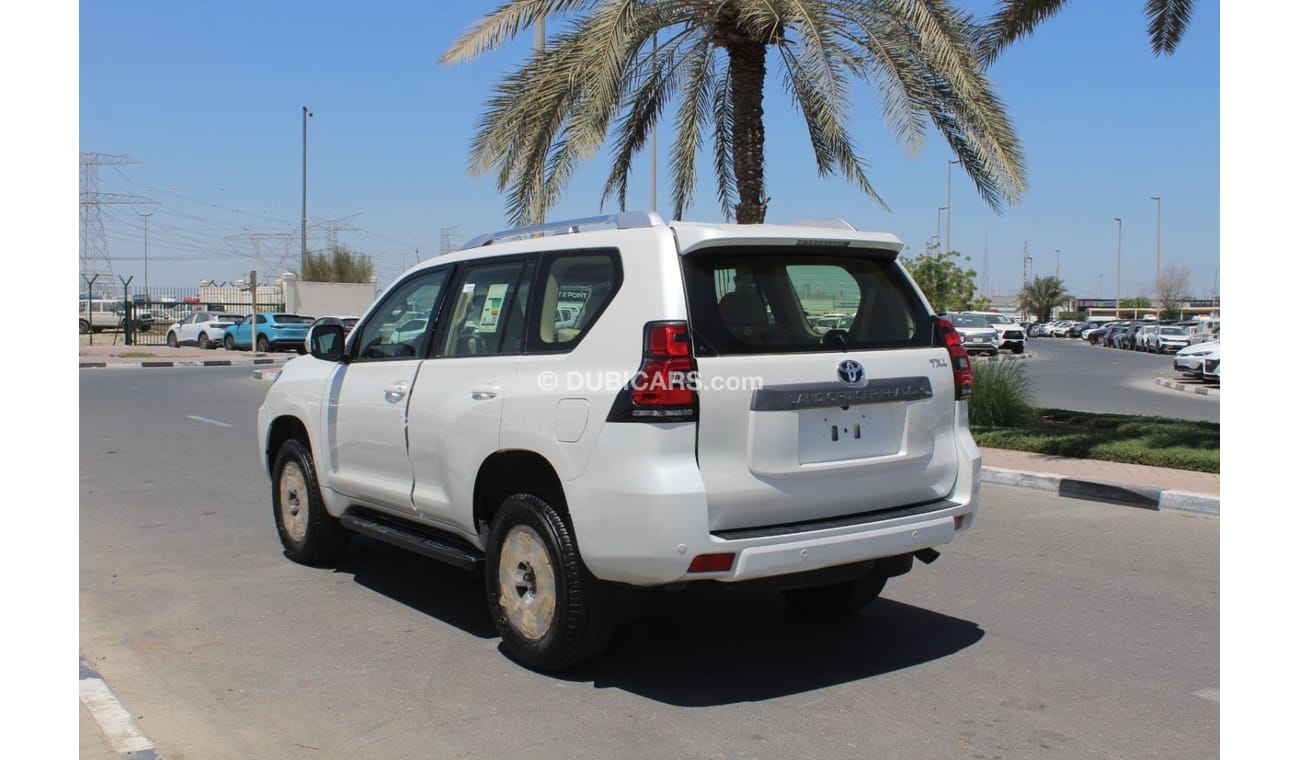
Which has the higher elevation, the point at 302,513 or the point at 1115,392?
the point at 1115,392

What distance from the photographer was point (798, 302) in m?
5.23

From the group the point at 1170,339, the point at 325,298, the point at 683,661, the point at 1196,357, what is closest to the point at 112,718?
the point at 683,661

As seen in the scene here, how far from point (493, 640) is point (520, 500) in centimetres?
101

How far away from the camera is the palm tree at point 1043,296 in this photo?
11456cm

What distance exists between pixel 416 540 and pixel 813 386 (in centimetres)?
235

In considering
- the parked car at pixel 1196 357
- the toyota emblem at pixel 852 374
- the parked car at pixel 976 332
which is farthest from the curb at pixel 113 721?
the parked car at pixel 976 332

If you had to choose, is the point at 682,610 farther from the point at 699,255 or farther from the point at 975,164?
the point at 975,164

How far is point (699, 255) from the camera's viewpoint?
4887 mm

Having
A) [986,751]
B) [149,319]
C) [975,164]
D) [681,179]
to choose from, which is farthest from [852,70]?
[149,319]

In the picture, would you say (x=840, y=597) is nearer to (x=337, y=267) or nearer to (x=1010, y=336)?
(x=1010, y=336)

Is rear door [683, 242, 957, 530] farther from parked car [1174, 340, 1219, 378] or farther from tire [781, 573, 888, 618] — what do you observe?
parked car [1174, 340, 1219, 378]

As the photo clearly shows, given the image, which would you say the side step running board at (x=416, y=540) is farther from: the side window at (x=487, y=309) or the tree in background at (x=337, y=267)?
the tree in background at (x=337, y=267)

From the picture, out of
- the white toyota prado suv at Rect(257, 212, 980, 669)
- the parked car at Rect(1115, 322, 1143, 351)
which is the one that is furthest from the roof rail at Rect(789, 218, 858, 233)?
the parked car at Rect(1115, 322, 1143, 351)

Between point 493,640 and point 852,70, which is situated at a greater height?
point 852,70
